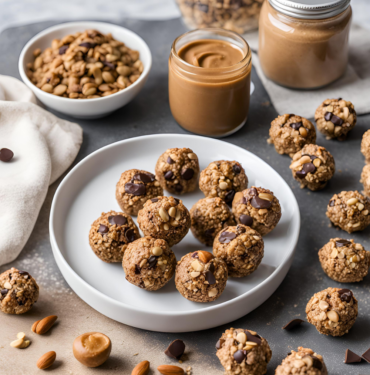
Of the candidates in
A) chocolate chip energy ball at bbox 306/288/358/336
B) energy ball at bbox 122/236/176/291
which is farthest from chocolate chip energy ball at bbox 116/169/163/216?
chocolate chip energy ball at bbox 306/288/358/336

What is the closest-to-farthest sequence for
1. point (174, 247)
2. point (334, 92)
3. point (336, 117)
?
1. point (174, 247)
2. point (336, 117)
3. point (334, 92)

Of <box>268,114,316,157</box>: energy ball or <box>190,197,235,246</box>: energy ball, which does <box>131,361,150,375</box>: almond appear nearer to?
<box>190,197,235,246</box>: energy ball

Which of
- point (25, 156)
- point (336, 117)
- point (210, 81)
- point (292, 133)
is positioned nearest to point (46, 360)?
point (25, 156)

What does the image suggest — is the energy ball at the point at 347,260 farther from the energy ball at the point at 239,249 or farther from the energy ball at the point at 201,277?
the energy ball at the point at 201,277

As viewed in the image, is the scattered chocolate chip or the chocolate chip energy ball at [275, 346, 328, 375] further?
the scattered chocolate chip

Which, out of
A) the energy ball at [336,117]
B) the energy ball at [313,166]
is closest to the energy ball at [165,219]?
the energy ball at [313,166]

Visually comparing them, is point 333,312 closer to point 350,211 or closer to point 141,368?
point 350,211

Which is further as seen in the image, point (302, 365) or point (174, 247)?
point (174, 247)

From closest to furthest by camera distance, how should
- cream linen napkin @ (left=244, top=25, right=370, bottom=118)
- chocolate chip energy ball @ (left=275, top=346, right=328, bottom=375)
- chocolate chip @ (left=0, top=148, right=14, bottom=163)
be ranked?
chocolate chip energy ball @ (left=275, top=346, right=328, bottom=375) → chocolate chip @ (left=0, top=148, right=14, bottom=163) → cream linen napkin @ (left=244, top=25, right=370, bottom=118)
